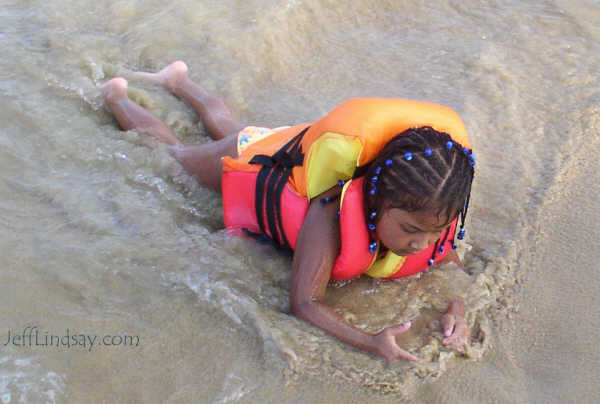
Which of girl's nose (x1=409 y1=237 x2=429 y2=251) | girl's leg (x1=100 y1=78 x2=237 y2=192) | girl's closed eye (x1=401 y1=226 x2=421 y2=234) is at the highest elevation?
girl's closed eye (x1=401 y1=226 x2=421 y2=234)

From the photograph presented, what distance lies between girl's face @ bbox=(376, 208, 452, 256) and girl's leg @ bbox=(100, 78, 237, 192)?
1.15 m

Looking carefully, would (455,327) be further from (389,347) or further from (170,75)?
(170,75)

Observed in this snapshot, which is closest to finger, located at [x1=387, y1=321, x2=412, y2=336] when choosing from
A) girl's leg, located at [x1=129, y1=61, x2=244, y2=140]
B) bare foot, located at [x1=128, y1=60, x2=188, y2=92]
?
girl's leg, located at [x1=129, y1=61, x2=244, y2=140]

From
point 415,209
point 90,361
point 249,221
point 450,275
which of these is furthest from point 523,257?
point 90,361

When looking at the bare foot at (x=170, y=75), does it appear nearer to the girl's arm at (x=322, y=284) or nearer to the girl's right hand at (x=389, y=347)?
the girl's arm at (x=322, y=284)

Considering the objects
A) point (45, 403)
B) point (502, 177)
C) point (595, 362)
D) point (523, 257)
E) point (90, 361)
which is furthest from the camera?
point (502, 177)

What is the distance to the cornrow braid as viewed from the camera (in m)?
2.39

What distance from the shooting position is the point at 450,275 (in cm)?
297

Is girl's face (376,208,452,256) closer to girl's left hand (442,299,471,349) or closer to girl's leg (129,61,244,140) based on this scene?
girl's left hand (442,299,471,349)

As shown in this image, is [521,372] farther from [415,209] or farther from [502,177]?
[502,177]

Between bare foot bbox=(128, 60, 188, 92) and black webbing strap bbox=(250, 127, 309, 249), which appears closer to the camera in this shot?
black webbing strap bbox=(250, 127, 309, 249)

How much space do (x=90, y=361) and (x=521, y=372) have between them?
1617mm

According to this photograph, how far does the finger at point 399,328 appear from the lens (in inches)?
99.3

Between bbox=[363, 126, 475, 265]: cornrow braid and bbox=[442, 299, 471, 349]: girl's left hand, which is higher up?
bbox=[363, 126, 475, 265]: cornrow braid
